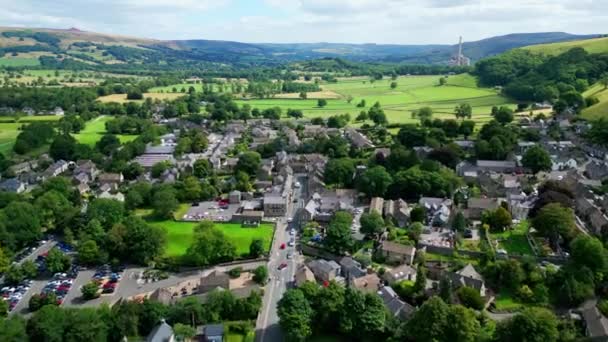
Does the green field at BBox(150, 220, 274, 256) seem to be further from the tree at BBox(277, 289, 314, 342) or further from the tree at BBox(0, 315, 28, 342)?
the tree at BBox(0, 315, 28, 342)

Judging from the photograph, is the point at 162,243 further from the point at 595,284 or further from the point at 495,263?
the point at 595,284

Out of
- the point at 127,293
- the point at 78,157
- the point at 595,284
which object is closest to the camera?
the point at 595,284

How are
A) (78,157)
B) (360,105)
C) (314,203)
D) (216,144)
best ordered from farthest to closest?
1. (360,105)
2. (216,144)
3. (78,157)
4. (314,203)

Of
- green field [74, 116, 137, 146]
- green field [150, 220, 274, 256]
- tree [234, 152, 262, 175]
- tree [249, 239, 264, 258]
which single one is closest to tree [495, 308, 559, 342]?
tree [249, 239, 264, 258]

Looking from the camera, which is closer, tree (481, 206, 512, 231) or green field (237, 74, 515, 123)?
tree (481, 206, 512, 231)

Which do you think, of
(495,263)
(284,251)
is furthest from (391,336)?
(284,251)

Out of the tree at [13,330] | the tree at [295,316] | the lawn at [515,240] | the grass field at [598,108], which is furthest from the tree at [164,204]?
the grass field at [598,108]
